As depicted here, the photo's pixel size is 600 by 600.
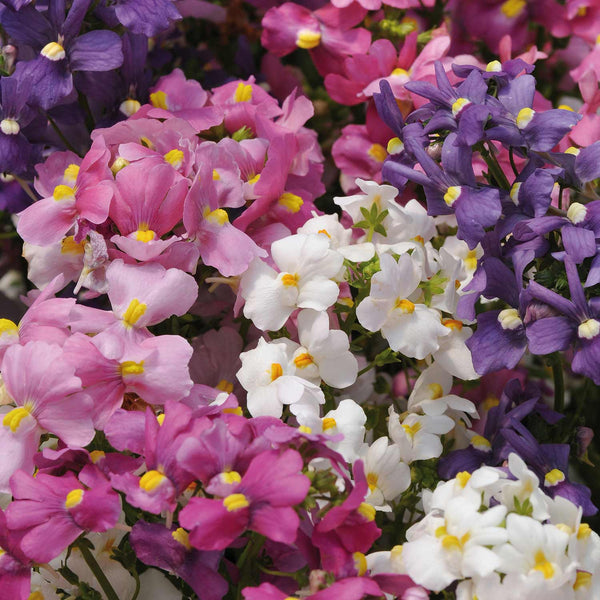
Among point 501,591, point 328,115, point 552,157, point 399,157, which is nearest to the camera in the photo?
point 501,591

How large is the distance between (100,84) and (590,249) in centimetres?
37

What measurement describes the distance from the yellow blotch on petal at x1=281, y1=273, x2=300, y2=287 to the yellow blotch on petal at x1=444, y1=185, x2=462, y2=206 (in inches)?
4.1

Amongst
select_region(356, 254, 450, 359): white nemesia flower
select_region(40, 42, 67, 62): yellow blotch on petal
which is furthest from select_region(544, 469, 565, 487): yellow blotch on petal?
select_region(40, 42, 67, 62): yellow blotch on petal

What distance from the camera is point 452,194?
0.60 m

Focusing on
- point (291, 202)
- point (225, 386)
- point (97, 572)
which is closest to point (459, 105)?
point (291, 202)

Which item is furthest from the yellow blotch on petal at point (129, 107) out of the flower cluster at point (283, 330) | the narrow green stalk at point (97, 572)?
the narrow green stalk at point (97, 572)

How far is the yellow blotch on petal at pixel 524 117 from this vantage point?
0.59 m

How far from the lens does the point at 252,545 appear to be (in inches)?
20.6

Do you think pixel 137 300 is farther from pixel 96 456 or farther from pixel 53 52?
pixel 53 52

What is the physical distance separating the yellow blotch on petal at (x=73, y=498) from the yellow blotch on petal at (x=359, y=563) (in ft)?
0.48

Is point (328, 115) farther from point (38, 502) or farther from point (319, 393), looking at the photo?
point (38, 502)

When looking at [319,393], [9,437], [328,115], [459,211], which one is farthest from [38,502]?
[328,115]

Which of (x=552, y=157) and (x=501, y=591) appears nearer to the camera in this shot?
(x=501, y=591)

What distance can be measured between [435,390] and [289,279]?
121mm
